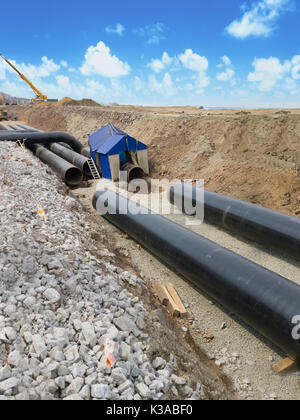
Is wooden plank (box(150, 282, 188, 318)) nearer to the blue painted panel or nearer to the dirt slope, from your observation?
the dirt slope

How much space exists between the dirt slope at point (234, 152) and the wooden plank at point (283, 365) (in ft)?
23.2

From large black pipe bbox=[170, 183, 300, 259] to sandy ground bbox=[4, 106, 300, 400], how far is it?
1.25ft

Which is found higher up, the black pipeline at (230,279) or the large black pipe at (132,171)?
the large black pipe at (132,171)

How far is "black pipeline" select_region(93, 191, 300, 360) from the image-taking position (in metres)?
5.15

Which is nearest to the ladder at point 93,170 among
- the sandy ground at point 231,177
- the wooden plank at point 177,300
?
the sandy ground at point 231,177

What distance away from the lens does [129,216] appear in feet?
30.6

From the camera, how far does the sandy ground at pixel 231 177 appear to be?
216 inches

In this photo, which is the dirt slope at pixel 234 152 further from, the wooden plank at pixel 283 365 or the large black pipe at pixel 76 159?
the wooden plank at pixel 283 365

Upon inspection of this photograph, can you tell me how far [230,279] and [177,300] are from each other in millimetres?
1440

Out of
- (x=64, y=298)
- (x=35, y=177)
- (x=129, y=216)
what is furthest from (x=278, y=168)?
(x=64, y=298)

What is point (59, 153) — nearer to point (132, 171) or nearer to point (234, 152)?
point (132, 171)

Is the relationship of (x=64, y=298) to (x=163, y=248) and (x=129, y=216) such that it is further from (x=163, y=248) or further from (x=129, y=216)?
(x=129, y=216)

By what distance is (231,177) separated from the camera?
13.8 meters
